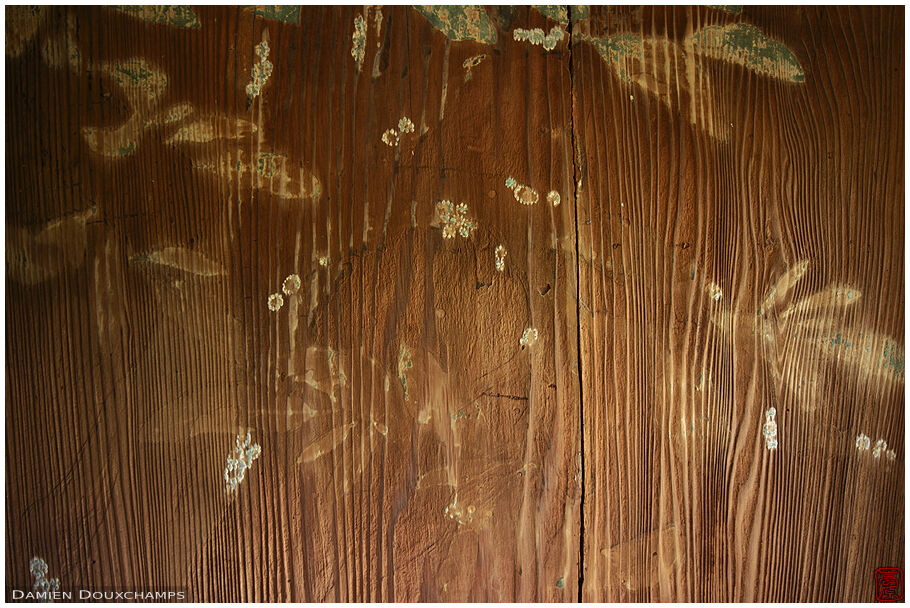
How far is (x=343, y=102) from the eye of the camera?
54 cm

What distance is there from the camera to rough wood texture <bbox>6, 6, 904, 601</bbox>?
53cm

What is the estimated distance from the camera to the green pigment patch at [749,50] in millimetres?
542

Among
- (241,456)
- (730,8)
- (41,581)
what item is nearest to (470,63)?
(730,8)

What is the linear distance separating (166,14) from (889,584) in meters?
1.05

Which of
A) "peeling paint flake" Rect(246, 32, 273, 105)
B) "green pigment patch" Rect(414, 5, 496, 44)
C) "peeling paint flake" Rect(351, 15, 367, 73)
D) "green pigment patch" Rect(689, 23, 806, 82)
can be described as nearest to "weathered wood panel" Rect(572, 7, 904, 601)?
"green pigment patch" Rect(689, 23, 806, 82)

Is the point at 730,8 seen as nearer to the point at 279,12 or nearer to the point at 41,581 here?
the point at 279,12

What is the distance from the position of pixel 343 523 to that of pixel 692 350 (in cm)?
45

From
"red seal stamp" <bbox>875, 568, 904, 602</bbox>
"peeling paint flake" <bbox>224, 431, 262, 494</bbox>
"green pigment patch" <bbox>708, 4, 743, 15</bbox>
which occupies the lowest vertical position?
"red seal stamp" <bbox>875, 568, 904, 602</bbox>

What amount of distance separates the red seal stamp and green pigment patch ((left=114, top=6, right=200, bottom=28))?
1.00 meters

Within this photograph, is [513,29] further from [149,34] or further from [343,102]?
[149,34]

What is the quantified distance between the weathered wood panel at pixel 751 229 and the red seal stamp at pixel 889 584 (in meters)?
0.07

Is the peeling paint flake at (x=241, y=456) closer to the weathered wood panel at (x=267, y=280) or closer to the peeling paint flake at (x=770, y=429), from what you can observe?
the weathered wood panel at (x=267, y=280)

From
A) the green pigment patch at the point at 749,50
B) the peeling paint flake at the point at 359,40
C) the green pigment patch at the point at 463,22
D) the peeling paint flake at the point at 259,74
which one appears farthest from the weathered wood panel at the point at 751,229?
the peeling paint flake at the point at 259,74

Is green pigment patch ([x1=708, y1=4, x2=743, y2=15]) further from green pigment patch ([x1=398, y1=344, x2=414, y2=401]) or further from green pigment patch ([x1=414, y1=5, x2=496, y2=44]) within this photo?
green pigment patch ([x1=398, y1=344, x2=414, y2=401])
